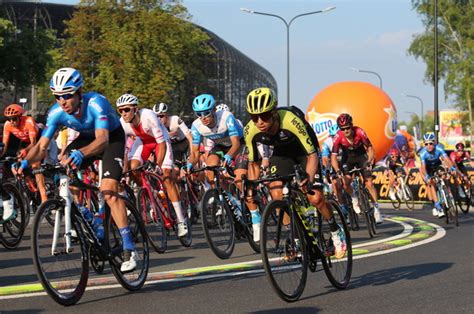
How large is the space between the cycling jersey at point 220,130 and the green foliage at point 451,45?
60.0 m

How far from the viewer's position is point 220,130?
504 inches

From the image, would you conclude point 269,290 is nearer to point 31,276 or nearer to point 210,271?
point 210,271

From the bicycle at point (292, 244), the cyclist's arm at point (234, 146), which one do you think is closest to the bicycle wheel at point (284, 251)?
the bicycle at point (292, 244)

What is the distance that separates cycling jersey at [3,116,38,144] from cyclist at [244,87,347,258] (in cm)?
611

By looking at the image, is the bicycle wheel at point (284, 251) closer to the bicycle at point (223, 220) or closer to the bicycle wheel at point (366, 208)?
the bicycle at point (223, 220)

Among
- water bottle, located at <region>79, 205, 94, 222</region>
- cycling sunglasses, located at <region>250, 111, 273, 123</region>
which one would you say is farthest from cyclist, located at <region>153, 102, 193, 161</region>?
water bottle, located at <region>79, 205, 94, 222</region>

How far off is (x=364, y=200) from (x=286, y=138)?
656cm

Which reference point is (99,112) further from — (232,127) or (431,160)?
(431,160)

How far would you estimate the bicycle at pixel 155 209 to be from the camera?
37.8 feet

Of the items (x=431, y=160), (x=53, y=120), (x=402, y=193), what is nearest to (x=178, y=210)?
(x=53, y=120)

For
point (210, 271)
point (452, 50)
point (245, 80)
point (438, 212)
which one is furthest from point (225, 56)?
point (210, 271)

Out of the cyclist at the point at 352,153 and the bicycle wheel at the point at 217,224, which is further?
the cyclist at the point at 352,153

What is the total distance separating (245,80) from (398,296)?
381 ft

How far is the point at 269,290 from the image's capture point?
27.3 feet
